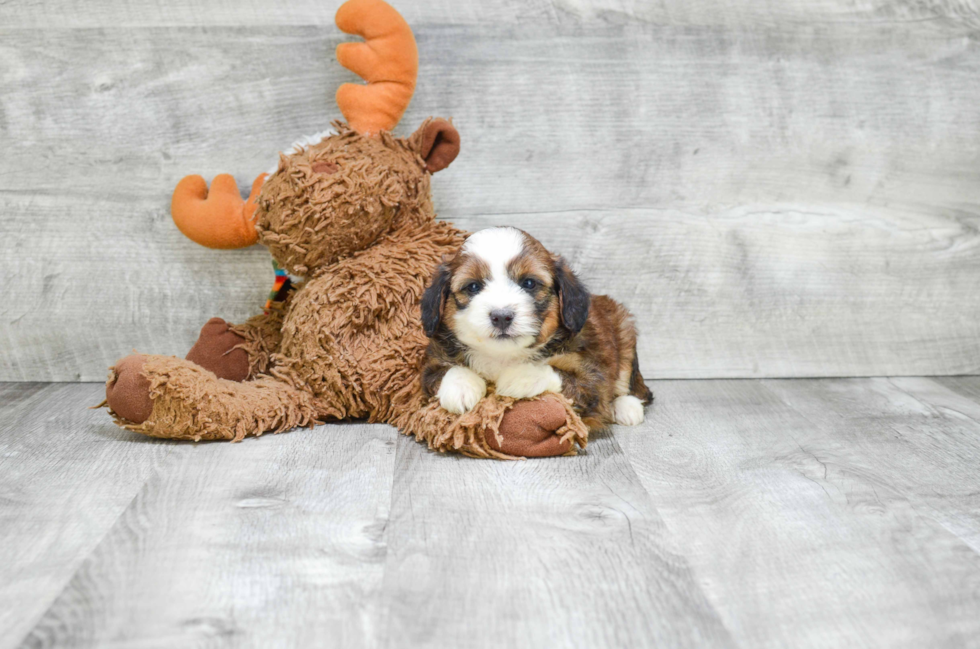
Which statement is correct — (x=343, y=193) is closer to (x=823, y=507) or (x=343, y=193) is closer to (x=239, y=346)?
(x=239, y=346)

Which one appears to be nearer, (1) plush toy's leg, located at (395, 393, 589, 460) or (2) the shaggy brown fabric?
(1) plush toy's leg, located at (395, 393, 589, 460)

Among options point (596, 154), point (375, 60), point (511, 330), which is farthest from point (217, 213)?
point (596, 154)

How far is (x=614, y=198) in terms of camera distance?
8.88 feet

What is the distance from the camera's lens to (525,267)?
1.90m

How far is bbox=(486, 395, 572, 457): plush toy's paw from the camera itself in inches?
75.4

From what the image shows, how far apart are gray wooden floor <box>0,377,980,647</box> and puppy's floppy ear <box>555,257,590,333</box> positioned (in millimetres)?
323

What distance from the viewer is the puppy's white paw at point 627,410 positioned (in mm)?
2305

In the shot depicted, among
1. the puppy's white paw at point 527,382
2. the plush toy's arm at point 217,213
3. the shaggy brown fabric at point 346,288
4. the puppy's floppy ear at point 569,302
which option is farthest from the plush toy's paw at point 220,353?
the puppy's floppy ear at point 569,302

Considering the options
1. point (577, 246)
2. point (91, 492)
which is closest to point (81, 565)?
point (91, 492)

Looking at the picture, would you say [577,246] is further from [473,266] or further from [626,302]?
[473,266]

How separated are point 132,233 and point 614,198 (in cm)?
155

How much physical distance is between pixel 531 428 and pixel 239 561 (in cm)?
76

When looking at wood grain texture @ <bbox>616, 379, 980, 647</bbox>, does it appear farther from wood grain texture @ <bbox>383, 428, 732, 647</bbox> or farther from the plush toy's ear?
the plush toy's ear

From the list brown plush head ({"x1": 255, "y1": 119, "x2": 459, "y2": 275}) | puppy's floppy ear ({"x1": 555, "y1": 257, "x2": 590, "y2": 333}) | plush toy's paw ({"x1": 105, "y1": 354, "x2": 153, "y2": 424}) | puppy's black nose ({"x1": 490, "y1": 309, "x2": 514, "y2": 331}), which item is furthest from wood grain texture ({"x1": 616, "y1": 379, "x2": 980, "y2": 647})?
plush toy's paw ({"x1": 105, "y1": 354, "x2": 153, "y2": 424})
